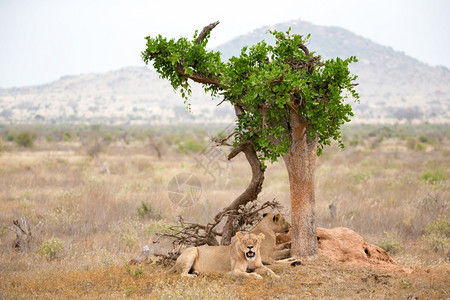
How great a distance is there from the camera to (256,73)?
8.54 meters

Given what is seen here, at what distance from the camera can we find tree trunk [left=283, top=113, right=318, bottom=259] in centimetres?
892

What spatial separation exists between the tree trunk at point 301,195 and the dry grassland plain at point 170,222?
15.9 inches

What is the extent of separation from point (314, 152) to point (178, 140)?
39.7 m

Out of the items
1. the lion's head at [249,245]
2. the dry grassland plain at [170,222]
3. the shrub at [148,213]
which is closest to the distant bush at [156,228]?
the dry grassland plain at [170,222]

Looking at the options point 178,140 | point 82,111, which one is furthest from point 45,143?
point 82,111

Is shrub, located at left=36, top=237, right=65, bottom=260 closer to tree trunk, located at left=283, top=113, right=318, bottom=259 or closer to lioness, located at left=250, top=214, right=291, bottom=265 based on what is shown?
lioness, located at left=250, top=214, right=291, bottom=265

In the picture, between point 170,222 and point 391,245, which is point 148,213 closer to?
point 170,222

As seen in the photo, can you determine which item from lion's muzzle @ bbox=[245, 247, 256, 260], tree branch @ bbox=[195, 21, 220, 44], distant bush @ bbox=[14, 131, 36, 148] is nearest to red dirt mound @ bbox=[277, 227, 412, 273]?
lion's muzzle @ bbox=[245, 247, 256, 260]

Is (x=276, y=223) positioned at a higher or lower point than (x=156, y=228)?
higher

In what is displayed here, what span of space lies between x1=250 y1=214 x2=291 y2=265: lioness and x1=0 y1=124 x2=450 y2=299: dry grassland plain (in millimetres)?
453

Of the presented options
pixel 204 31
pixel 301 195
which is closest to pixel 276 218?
pixel 301 195

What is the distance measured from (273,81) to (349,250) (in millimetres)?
3814

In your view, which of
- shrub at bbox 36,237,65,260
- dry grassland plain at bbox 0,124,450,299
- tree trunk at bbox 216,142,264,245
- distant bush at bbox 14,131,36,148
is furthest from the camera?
distant bush at bbox 14,131,36,148

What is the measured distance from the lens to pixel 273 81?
25.6ft
